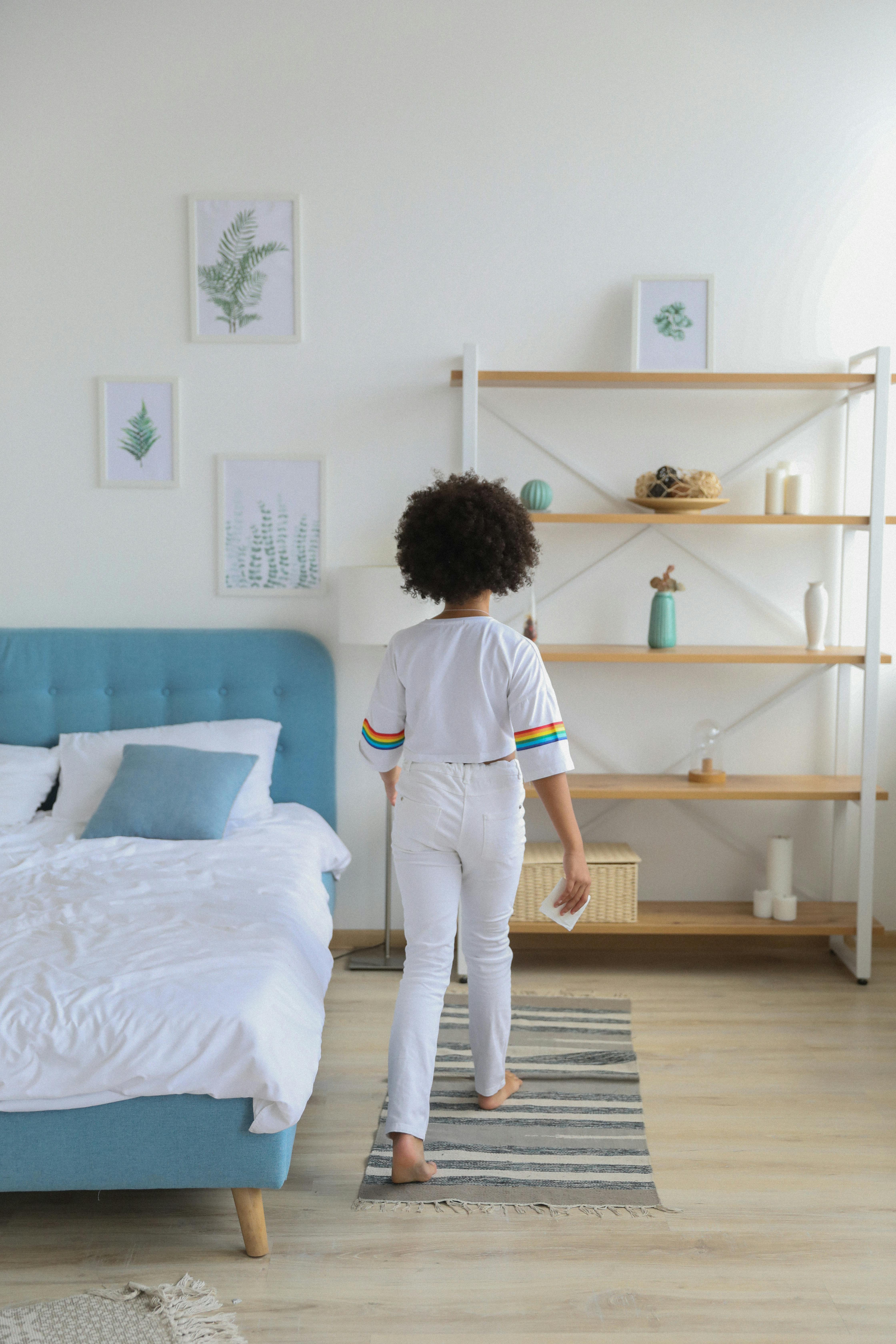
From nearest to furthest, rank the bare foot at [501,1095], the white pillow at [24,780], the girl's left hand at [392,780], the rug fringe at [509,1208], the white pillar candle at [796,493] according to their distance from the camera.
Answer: the rug fringe at [509,1208] < the girl's left hand at [392,780] < the bare foot at [501,1095] < the white pillow at [24,780] < the white pillar candle at [796,493]

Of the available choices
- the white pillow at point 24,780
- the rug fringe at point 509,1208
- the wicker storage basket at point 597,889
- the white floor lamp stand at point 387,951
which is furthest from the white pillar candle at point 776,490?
the white pillow at point 24,780

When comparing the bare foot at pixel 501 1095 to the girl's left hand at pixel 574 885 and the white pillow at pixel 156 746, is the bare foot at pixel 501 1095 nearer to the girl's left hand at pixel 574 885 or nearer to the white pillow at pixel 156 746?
the girl's left hand at pixel 574 885

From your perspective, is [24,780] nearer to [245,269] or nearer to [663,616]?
[245,269]

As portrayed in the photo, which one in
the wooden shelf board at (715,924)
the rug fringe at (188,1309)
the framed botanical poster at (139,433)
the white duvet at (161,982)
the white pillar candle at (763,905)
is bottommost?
the rug fringe at (188,1309)

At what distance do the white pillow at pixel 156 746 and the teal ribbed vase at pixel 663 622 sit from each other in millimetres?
1299

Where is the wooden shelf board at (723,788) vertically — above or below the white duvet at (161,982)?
above

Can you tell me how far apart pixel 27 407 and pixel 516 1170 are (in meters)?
2.86

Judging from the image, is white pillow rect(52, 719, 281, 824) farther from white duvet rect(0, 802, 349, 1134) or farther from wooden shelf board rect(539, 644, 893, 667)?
wooden shelf board rect(539, 644, 893, 667)

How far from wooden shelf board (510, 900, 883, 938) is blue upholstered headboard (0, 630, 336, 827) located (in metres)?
0.92

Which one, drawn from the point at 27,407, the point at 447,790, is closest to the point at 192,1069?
the point at 447,790

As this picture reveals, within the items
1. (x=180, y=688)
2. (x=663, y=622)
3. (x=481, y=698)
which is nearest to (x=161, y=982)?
(x=481, y=698)

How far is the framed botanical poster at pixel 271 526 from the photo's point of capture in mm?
3686

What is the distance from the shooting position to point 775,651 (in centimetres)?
355

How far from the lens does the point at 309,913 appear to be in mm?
2684
